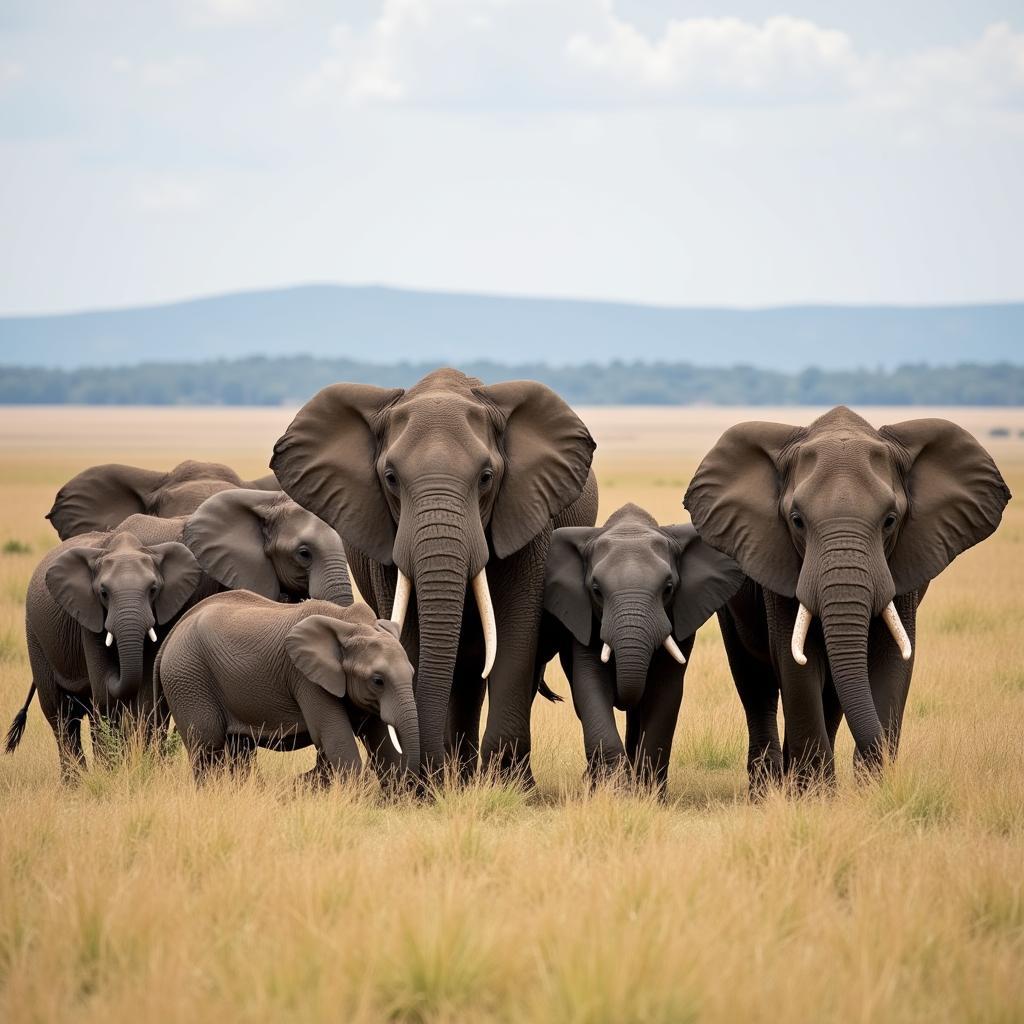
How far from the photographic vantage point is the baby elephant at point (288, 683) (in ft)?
29.0

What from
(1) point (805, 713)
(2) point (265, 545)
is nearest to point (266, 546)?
(2) point (265, 545)

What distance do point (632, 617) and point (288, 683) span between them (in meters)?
1.86

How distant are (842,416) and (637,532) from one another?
1.32 m

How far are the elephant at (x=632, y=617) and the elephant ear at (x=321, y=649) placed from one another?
4.75 feet

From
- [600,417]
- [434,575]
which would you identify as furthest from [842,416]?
[600,417]

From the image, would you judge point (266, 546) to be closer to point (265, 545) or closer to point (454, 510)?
point (265, 545)

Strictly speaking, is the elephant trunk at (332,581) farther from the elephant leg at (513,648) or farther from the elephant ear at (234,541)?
the elephant leg at (513,648)

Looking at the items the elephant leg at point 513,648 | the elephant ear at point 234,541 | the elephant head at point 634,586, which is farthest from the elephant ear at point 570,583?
the elephant ear at point 234,541

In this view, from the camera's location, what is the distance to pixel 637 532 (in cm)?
995

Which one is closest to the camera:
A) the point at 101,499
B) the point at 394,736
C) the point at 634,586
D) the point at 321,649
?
the point at 394,736

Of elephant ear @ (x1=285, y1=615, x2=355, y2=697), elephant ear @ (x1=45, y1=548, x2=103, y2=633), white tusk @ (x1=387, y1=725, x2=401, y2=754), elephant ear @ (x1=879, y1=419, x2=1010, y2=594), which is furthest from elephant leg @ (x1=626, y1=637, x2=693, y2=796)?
elephant ear @ (x1=45, y1=548, x2=103, y2=633)

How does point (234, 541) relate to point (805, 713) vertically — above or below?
above

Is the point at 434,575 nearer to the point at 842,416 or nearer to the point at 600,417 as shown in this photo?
the point at 842,416

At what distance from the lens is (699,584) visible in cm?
1001
